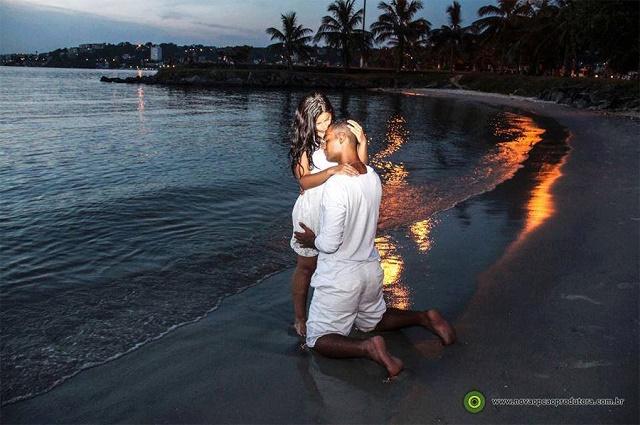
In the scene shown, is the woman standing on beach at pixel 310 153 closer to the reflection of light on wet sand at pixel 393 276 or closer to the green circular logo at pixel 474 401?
the reflection of light on wet sand at pixel 393 276

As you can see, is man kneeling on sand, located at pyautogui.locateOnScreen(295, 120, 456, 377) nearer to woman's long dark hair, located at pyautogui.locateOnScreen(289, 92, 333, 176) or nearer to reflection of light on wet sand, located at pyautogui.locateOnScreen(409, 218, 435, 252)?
woman's long dark hair, located at pyautogui.locateOnScreen(289, 92, 333, 176)

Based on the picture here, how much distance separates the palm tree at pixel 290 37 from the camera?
244ft

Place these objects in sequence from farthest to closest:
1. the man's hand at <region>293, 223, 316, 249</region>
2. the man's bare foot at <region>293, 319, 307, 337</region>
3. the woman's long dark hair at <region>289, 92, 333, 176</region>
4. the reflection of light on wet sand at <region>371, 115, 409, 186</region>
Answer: the reflection of light on wet sand at <region>371, 115, 409, 186</region>
the man's bare foot at <region>293, 319, 307, 337</region>
the woman's long dark hair at <region>289, 92, 333, 176</region>
the man's hand at <region>293, 223, 316, 249</region>

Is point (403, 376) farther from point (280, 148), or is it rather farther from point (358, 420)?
point (280, 148)

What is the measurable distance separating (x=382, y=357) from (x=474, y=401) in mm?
687

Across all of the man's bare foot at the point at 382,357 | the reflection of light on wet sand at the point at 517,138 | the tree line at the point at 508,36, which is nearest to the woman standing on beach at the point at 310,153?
the man's bare foot at the point at 382,357

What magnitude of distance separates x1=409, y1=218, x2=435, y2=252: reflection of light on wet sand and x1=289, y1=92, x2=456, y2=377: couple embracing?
2671 millimetres

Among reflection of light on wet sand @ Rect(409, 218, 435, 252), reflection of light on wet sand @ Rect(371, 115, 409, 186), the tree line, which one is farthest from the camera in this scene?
the tree line

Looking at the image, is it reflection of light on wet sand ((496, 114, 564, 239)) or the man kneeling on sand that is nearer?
the man kneeling on sand

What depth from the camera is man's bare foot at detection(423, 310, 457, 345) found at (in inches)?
159

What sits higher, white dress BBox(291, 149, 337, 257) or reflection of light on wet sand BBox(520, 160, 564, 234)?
white dress BBox(291, 149, 337, 257)

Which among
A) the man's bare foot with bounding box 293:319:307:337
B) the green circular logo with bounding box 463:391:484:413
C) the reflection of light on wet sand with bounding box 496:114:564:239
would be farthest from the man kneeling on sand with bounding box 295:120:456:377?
the reflection of light on wet sand with bounding box 496:114:564:239

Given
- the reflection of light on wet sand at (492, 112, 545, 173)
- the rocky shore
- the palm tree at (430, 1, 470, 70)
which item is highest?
the palm tree at (430, 1, 470, 70)

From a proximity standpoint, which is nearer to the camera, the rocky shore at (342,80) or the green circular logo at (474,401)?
the green circular logo at (474,401)
